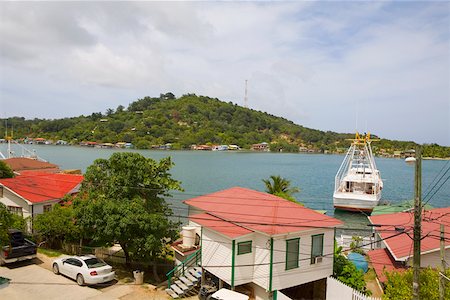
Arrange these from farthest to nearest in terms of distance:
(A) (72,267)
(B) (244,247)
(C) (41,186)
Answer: (C) (41,186), (A) (72,267), (B) (244,247)

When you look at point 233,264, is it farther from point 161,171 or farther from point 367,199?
point 367,199

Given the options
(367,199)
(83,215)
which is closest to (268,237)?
(83,215)

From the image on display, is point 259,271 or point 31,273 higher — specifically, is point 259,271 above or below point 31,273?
above

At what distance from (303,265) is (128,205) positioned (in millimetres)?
9251

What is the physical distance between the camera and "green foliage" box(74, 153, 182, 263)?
1911cm

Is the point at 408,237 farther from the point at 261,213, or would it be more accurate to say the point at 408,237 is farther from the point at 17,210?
the point at 17,210

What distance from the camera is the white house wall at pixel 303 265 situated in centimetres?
1537

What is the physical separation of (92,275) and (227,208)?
697cm

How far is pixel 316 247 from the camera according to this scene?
16594mm

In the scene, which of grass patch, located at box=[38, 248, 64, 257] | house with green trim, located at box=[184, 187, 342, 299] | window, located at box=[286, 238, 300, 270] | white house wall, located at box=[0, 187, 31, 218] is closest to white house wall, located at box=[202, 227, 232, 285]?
house with green trim, located at box=[184, 187, 342, 299]

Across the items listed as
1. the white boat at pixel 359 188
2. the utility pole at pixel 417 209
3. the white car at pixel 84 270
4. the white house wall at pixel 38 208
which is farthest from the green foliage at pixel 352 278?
the white boat at pixel 359 188

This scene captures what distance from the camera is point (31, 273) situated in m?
18.1

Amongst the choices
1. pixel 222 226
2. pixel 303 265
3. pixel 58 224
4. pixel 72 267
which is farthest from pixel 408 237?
pixel 58 224

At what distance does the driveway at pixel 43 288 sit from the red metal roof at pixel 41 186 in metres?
7.78
